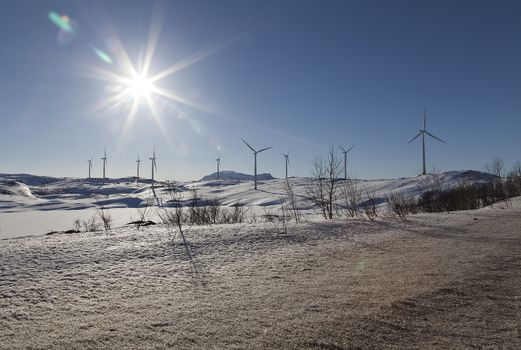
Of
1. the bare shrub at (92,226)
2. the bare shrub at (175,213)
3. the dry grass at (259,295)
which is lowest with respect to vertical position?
the dry grass at (259,295)

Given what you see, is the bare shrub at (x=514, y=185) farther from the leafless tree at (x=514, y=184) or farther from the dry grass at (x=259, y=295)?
the dry grass at (x=259, y=295)

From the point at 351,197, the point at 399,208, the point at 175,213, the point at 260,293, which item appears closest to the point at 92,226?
the point at 175,213

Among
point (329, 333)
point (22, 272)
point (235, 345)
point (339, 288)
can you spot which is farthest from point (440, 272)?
point (22, 272)

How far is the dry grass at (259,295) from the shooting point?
2.20 meters

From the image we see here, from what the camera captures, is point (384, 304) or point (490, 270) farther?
point (490, 270)

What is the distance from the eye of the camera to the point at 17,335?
7.32ft

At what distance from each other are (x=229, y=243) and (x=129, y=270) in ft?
5.10

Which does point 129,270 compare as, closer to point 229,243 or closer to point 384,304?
point 229,243

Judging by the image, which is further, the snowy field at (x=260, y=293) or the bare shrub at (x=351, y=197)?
the bare shrub at (x=351, y=197)

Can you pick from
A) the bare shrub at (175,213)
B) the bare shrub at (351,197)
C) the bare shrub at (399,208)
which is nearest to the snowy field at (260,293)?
the bare shrub at (175,213)

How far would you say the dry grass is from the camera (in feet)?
7.22

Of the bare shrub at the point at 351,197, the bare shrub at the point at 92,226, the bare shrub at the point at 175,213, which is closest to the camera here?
the bare shrub at the point at 175,213

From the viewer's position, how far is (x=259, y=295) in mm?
2908

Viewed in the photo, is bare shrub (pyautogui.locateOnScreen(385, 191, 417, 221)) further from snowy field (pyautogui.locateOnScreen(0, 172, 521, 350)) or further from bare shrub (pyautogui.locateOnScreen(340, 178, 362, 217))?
snowy field (pyautogui.locateOnScreen(0, 172, 521, 350))
